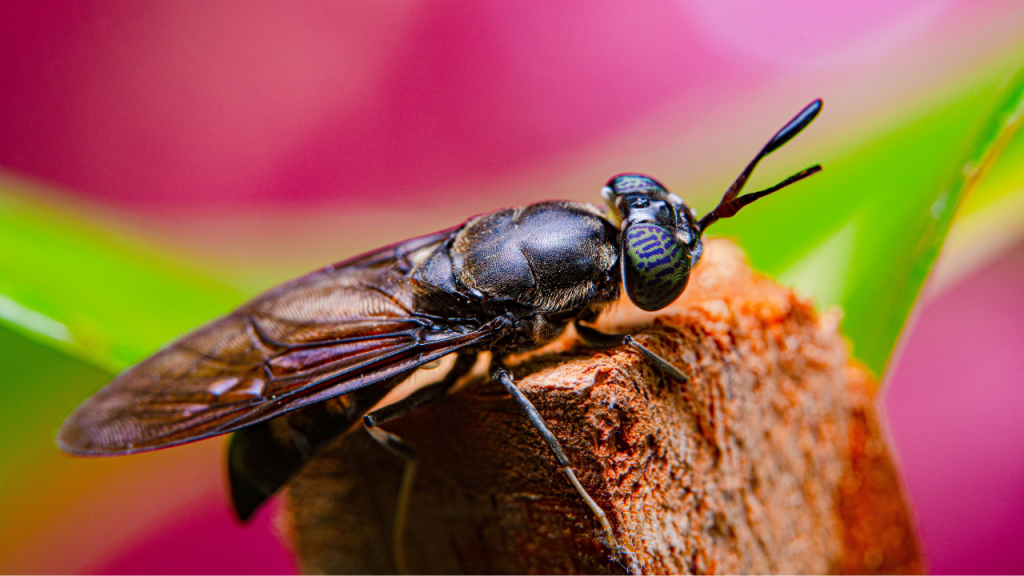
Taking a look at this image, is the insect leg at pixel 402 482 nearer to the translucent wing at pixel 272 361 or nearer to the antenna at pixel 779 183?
the translucent wing at pixel 272 361

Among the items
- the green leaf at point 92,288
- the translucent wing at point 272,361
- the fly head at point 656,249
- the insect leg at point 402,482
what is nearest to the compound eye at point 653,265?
the fly head at point 656,249

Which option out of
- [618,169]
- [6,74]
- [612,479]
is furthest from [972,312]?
[6,74]

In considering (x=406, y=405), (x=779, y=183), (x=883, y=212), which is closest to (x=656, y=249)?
(x=779, y=183)

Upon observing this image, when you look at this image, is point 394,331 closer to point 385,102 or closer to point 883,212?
point 883,212

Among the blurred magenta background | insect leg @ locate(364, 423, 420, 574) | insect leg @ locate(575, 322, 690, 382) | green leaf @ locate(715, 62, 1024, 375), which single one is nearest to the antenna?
insect leg @ locate(575, 322, 690, 382)

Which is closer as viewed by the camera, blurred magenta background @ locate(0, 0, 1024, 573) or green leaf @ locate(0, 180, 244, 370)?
green leaf @ locate(0, 180, 244, 370)

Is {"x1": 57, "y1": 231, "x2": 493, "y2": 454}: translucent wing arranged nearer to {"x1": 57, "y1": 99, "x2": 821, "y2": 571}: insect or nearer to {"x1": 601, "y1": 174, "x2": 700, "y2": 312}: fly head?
{"x1": 57, "y1": 99, "x2": 821, "y2": 571}: insect
